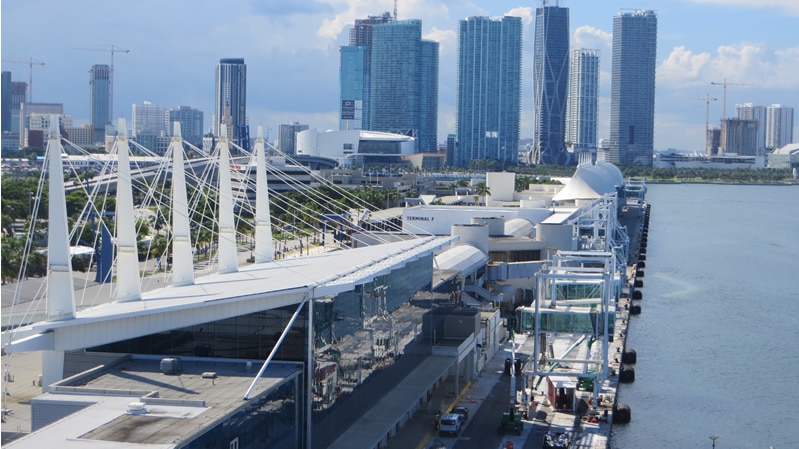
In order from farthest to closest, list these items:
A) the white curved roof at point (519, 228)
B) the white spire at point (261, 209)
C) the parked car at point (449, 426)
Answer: the white curved roof at point (519, 228) < the white spire at point (261, 209) < the parked car at point (449, 426)

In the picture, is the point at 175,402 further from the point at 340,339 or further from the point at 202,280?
the point at 202,280

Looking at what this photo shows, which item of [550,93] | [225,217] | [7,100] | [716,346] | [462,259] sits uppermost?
[550,93]

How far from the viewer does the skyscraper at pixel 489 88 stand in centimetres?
17950

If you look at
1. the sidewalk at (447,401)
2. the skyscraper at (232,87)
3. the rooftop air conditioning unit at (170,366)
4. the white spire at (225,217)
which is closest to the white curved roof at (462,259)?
the sidewalk at (447,401)

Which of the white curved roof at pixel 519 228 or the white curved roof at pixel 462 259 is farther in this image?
the white curved roof at pixel 519 228

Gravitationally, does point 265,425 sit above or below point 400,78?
below

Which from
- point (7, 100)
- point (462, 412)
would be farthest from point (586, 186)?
point (7, 100)

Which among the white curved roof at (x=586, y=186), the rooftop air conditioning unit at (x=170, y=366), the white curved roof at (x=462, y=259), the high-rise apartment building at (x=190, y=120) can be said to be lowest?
the rooftop air conditioning unit at (x=170, y=366)

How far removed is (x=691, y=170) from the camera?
542 feet

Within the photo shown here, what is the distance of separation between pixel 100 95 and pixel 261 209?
173664 millimetres

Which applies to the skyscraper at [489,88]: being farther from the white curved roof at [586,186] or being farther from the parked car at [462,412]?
the parked car at [462,412]

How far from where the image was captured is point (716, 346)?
31.8 metres

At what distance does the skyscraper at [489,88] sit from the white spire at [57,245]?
536 ft

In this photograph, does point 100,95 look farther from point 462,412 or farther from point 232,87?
point 462,412
